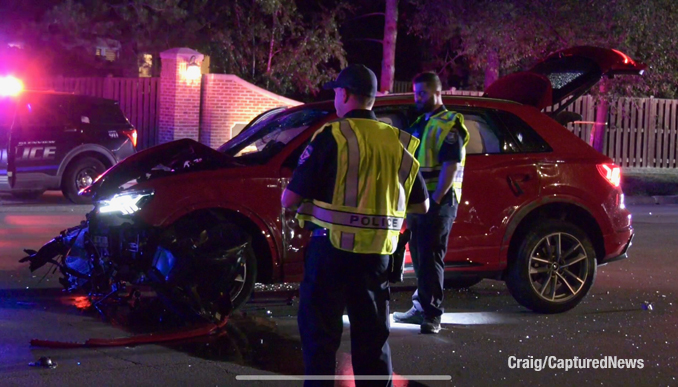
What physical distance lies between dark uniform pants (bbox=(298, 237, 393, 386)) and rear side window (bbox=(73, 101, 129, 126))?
11564mm

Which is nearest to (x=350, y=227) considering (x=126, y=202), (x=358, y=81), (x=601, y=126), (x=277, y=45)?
(x=358, y=81)

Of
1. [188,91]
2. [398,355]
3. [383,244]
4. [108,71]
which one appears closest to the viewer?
[383,244]

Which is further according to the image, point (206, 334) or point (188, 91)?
point (188, 91)

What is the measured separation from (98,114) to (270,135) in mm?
8617

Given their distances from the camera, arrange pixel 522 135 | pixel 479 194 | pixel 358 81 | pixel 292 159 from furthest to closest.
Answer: pixel 522 135
pixel 479 194
pixel 292 159
pixel 358 81

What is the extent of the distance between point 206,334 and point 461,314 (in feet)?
7.06

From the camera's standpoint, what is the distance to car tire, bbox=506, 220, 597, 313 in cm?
729

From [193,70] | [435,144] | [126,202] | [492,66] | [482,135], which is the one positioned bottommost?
[126,202]

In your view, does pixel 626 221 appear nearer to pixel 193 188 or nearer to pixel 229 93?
pixel 193 188

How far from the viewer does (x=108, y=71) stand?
24.4 m

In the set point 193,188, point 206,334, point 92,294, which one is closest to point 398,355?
point 206,334

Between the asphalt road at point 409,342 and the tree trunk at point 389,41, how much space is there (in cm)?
1664

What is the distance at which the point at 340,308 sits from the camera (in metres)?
4.27

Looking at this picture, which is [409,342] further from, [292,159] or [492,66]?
[492,66]
